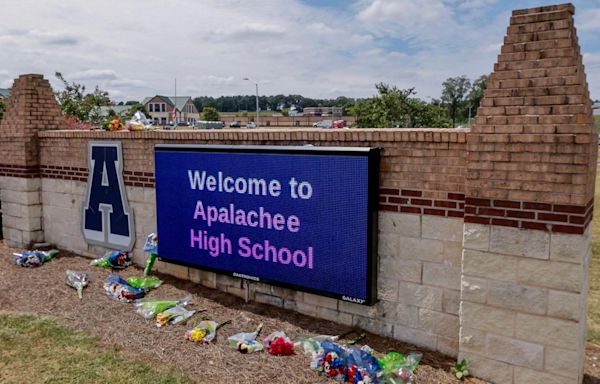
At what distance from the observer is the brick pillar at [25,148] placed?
9.25 m

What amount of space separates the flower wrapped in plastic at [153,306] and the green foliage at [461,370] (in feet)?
10.7

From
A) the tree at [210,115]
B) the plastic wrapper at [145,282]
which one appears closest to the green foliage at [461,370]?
the plastic wrapper at [145,282]

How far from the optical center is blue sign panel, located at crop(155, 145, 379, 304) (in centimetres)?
520

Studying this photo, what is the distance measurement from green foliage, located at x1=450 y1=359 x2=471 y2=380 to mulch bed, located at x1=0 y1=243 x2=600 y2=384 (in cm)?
6

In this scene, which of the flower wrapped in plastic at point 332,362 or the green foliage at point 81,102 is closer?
the flower wrapped in plastic at point 332,362

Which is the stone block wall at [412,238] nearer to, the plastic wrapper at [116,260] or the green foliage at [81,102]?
the plastic wrapper at [116,260]

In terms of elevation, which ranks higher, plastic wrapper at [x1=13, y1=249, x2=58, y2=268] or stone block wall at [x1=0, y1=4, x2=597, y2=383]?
stone block wall at [x1=0, y1=4, x2=597, y2=383]

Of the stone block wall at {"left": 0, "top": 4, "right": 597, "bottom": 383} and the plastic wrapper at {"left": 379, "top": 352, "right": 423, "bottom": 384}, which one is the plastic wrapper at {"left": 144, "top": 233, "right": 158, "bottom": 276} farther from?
the plastic wrapper at {"left": 379, "top": 352, "right": 423, "bottom": 384}

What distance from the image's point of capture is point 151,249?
7.39 meters

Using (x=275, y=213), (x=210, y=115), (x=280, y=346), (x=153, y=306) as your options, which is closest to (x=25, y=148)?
(x=153, y=306)

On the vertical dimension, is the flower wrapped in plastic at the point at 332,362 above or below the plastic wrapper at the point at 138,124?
below

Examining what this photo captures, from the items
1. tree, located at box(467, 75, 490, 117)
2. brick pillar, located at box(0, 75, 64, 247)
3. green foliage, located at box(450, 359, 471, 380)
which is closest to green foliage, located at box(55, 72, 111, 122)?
brick pillar, located at box(0, 75, 64, 247)

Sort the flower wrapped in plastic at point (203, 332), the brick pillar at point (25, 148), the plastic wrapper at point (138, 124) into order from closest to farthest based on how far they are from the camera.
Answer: the flower wrapped in plastic at point (203, 332) → the plastic wrapper at point (138, 124) → the brick pillar at point (25, 148)

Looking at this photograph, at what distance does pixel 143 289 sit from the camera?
6.93 metres
